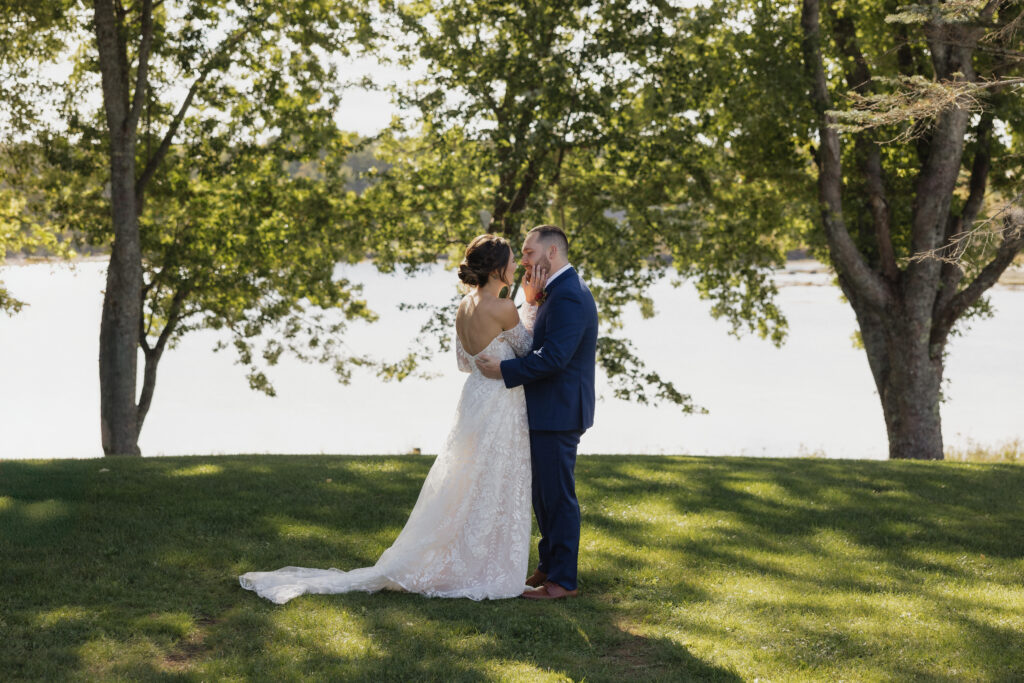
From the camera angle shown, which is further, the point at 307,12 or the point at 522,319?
the point at 307,12

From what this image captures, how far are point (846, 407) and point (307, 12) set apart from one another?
27.7m

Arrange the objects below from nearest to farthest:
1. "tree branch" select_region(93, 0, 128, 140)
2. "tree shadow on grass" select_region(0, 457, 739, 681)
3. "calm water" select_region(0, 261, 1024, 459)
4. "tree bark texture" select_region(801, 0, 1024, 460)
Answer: "tree shadow on grass" select_region(0, 457, 739, 681), "tree branch" select_region(93, 0, 128, 140), "tree bark texture" select_region(801, 0, 1024, 460), "calm water" select_region(0, 261, 1024, 459)

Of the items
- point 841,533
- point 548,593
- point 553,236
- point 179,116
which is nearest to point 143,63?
point 179,116

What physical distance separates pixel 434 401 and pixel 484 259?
108 ft

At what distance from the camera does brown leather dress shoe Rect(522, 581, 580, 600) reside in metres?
6.47

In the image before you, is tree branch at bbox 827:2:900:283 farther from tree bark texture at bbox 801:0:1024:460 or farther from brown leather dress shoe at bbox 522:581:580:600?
brown leather dress shoe at bbox 522:581:580:600

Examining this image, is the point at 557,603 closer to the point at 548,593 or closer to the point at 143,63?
the point at 548,593

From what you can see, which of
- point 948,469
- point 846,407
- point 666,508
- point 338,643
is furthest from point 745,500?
point 846,407

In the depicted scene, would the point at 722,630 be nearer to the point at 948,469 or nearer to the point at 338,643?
the point at 338,643

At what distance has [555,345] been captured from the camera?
20.2 feet

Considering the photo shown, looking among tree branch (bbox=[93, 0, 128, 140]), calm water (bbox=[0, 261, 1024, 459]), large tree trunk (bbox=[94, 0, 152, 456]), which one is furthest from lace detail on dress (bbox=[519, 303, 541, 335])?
calm water (bbox=[0, 261, 1024, 459])

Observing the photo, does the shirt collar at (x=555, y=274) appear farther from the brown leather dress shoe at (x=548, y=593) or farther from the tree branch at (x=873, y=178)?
the tree branch at (x=873, y=178)

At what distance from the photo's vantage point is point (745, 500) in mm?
9570

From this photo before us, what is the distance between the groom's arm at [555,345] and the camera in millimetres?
6141
